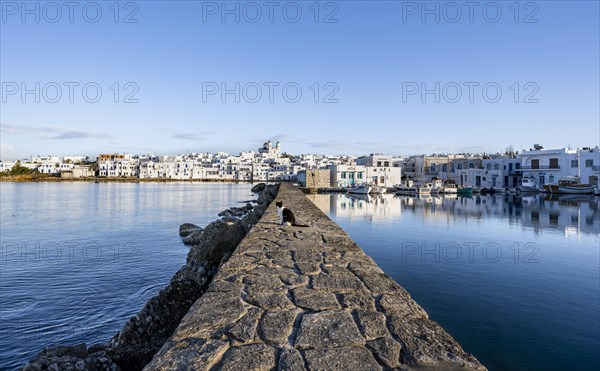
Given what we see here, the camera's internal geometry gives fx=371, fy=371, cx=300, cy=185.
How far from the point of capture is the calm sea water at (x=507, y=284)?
7.24m

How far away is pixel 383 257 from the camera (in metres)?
14.8

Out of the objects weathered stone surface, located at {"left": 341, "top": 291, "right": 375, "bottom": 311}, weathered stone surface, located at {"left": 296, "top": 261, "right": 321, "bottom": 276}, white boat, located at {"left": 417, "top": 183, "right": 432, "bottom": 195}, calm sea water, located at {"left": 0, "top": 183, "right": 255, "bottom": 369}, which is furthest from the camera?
white boat, located at {"left": 417, "top": 183, "right": 432, "bottom": 195}

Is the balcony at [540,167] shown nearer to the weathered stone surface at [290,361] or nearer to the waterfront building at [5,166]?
the weathered stone surface at [290,361]

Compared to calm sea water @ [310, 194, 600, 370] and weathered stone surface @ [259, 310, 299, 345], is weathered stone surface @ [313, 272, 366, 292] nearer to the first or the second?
weathered stone surface @ [259, 310, 299, 345]

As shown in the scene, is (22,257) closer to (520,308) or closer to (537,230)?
(520,308)

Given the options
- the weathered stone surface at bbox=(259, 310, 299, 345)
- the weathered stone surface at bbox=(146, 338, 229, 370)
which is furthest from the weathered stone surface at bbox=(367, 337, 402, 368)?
the weathered stone surface at bbox=(146, 338, 229, 370)

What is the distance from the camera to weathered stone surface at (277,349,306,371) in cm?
229

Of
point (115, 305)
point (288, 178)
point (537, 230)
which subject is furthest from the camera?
point (288, 178)

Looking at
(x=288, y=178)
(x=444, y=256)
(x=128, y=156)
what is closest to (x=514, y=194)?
(x=444, y=256)

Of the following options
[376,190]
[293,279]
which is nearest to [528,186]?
[376,190]

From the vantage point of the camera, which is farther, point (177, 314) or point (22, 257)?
point (22, 257)

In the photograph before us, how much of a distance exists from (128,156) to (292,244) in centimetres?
17268

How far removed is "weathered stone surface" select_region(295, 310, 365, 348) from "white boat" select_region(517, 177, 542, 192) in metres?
67.8

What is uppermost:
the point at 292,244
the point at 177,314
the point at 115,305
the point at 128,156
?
the point at 128,156
